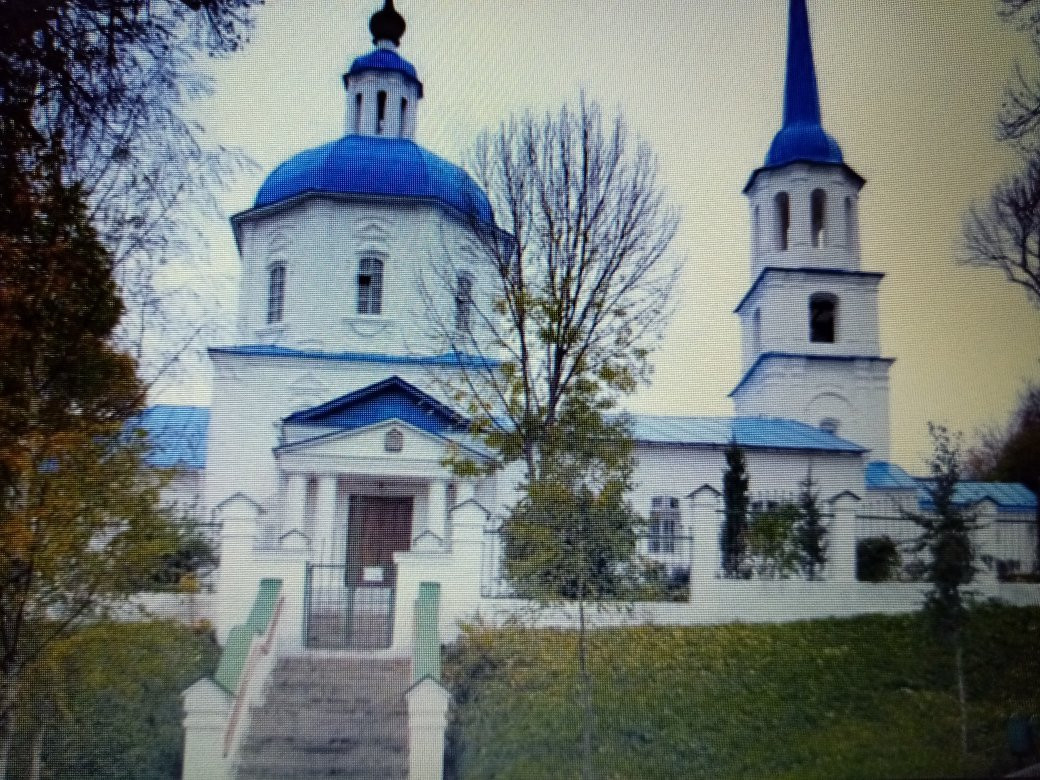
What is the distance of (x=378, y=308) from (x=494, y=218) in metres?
0.40

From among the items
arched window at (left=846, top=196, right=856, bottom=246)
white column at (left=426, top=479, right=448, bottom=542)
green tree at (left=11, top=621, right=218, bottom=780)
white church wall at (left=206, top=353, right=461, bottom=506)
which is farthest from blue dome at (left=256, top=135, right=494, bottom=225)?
green tree at (left=11, top=621, right=218, bottom=780)

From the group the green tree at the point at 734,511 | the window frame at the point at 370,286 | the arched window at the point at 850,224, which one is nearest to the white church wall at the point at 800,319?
the arched window at the point at 850,224

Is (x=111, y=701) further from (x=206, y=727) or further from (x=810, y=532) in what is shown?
(x=810, y=532)

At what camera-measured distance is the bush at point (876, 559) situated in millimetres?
1699

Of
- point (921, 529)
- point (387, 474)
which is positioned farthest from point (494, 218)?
point (921, 529)

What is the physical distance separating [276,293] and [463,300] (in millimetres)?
536

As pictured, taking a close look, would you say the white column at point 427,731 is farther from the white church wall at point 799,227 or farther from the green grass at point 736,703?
the white church wall at point 799,227

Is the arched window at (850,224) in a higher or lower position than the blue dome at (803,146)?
lower

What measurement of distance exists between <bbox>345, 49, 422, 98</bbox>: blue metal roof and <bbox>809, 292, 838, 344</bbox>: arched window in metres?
1.16

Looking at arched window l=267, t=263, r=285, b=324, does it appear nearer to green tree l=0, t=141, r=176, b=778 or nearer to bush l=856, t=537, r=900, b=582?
green tree l=0, t=141, r=176, b=778

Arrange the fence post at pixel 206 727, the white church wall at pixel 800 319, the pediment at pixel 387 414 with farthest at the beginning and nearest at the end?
the white church wall at pixel 800 319
the pediment at pixel 387 414
the fence post at pixel 206 727

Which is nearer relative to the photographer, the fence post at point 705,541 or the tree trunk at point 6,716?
the tree trunk at point 6,716

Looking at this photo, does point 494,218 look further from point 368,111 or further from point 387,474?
point 387,474

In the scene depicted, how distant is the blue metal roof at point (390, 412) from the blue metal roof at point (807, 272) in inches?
30.6
